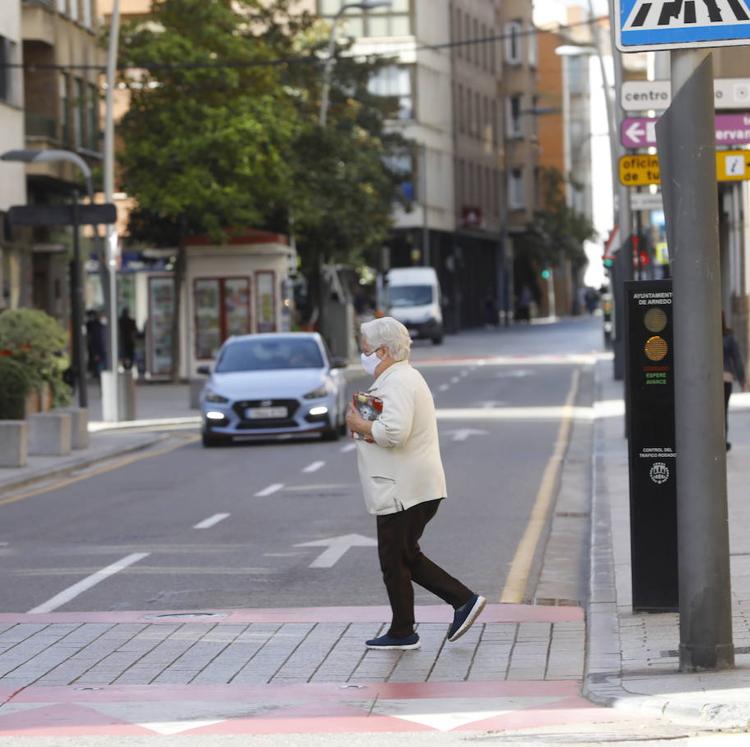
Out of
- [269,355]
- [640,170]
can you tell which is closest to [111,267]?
[269,355]

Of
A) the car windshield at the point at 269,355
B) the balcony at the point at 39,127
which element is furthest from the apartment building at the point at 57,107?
the car windshield at the point at 269,355

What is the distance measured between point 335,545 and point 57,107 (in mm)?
33342

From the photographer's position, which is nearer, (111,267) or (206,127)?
(111,267)

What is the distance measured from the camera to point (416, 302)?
77.8m

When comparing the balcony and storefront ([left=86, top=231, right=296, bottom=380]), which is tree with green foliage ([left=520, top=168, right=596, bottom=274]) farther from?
the balcony

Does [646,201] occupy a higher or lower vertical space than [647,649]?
higher

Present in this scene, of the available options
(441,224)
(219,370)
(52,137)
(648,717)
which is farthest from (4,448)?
(441,224)

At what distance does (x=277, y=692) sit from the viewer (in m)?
9.24

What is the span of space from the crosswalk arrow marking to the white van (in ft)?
194

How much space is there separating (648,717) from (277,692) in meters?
1.81

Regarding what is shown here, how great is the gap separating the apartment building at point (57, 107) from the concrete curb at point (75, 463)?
16.7 m

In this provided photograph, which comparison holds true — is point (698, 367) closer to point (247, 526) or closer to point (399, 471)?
point (399, 471)

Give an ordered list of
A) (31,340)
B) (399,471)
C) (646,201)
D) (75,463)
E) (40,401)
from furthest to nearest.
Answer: (40,401) → (31,340) → (75,463) → (646,201) → (399,471)

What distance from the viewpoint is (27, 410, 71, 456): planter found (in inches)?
1051
